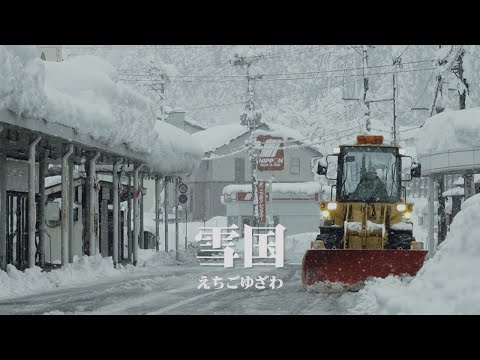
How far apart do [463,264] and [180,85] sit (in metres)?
40.9

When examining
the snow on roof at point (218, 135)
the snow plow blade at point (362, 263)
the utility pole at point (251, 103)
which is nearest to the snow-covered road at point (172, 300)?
the snow plow blade at point (362, 263)

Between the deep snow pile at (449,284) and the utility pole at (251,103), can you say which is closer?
the deep snow pile at (449,284)

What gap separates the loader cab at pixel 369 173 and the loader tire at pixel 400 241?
83 cm

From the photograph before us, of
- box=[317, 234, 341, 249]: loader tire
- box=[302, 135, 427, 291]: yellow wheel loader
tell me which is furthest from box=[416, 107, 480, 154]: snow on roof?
box=[317, 234, 341, 249]: loader tire

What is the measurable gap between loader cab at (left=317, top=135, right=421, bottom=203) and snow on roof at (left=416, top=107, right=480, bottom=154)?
12.1 metres

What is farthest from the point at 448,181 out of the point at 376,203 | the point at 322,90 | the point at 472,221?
the point at 472,221

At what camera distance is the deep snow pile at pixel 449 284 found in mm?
12055

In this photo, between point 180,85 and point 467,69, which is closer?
point 467,69

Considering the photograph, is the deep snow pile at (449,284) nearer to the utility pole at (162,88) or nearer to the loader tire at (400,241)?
the loader tire at (400,241)

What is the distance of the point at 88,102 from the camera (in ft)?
86.3

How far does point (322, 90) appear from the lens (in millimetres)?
63156

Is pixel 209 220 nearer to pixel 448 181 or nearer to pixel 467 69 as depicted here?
pixel 448 181

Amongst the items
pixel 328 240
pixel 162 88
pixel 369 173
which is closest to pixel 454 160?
pixel 369 173

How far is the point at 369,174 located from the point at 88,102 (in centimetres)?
866
